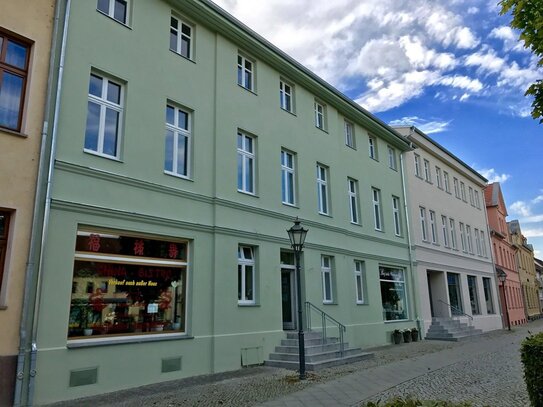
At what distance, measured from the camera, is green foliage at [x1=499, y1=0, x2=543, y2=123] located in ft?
23.5

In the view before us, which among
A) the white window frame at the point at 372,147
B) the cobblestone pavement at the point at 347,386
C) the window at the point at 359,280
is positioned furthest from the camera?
the white window frame at the point at 372,147

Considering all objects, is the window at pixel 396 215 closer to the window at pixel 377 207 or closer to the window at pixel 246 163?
the window at pixel 377 207

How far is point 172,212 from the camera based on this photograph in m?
11.2

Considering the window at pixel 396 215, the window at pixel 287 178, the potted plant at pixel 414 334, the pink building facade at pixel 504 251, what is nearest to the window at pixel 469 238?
the pink building facade at pixel 504 251

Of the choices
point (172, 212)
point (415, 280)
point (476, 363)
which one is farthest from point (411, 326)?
point (172, 212)

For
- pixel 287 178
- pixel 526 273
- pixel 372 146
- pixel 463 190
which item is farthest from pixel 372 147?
pixel 526 273

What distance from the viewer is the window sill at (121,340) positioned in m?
8.87

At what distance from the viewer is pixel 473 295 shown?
95.2 ft

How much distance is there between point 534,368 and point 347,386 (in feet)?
14.6

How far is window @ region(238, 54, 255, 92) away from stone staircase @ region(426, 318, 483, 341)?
49.2 ft

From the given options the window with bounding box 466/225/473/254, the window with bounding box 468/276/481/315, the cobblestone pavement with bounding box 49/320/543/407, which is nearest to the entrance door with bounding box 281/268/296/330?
the cobblestone pavement with bounding box 49/320/543/407

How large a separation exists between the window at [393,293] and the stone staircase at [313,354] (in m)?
5.85

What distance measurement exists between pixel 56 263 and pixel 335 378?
666cm

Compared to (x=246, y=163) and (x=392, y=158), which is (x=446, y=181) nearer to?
(x=392, y=158)
